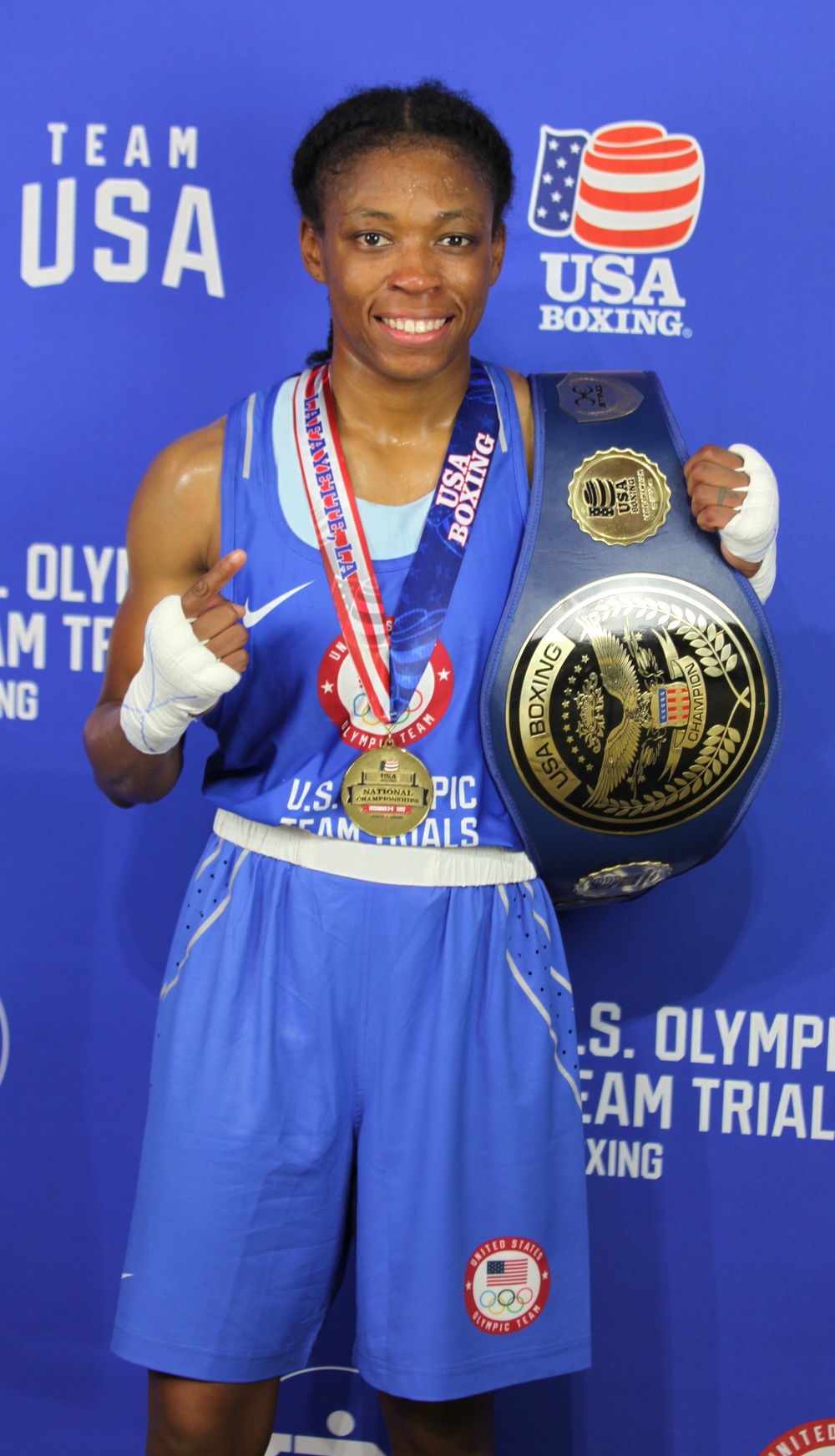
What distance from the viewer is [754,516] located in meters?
1.21

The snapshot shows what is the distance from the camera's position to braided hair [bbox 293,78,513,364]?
1.25 meters

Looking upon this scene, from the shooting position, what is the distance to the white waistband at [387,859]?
50.2 inches

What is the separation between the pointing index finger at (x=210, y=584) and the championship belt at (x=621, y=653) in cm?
25

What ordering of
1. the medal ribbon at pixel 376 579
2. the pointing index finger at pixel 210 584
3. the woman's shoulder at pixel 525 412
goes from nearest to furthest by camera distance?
1. the pointing index finger at pixel 210 584
2. the medal ribbon at pixel 376 579
3. the woman's shoulder at pixel 525 412

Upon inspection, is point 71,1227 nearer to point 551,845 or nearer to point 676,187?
point 551,845

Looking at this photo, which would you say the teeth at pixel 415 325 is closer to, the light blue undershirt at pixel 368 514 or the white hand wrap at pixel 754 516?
the light blue undershirt at pixel 368 514

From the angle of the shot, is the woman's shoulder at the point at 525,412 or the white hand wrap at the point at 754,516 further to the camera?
the woman's shoulder at the point at 525,412

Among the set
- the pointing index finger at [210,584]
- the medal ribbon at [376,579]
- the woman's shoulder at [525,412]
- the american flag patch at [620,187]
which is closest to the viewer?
the pointing index finger at [210,584]

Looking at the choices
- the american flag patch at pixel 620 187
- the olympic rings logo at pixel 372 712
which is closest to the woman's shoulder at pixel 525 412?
the olympic rings logo at pixel 372 712

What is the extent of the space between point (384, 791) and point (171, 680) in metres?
0.23

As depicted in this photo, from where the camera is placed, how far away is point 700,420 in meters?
1.66

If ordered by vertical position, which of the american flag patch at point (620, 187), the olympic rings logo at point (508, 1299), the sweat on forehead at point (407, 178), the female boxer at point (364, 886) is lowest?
the olympic rings logo at point (508, 1299)

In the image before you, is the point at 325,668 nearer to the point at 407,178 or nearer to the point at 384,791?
the point at 384,791

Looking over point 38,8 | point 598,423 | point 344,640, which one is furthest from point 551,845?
point 38,8
